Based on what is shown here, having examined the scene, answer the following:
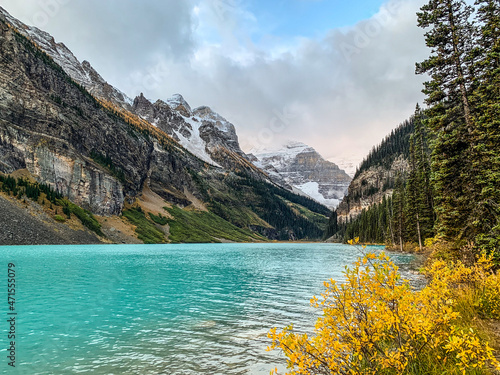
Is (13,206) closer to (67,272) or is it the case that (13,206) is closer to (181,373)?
(67,272)

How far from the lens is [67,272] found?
3120 cm

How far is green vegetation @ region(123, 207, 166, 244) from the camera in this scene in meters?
131

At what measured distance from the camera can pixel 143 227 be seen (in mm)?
139750

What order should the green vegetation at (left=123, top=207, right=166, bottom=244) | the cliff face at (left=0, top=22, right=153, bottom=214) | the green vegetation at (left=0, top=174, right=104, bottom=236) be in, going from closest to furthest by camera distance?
the green vegetation at (left=0, top=174, right=104, bottom=236) < the cliff face at (left=0, top=22, right=153, bottom=214) < the green vegetation at (left=123, top=207, right=166, bottom=244)

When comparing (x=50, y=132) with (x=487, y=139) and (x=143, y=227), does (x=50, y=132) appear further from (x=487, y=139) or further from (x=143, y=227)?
(x=487, y=139)

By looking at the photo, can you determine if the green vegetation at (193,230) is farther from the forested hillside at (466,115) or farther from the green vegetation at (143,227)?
the forested hillside at (466,115)

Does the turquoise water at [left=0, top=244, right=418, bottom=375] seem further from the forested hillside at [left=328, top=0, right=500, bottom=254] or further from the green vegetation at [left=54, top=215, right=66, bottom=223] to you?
the green vegetation at [left=54, top=215, right=66, bottom=223]

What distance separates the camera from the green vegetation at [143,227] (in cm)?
13059

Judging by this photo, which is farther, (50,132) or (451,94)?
(50,132)

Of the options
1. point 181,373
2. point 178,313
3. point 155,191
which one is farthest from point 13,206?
point 155,191

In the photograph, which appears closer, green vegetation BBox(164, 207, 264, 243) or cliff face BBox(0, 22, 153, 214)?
cliff face BBox(0, 22, 153, 214)

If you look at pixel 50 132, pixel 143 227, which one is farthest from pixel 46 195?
pixel 143 227

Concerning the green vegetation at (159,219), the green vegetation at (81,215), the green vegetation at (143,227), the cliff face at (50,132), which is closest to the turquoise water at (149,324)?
the green vegetation at (81,215)

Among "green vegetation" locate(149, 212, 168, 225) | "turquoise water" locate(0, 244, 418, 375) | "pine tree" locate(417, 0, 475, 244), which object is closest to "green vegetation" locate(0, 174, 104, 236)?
"green vegetation" locate(149, 212, 168, 225)
